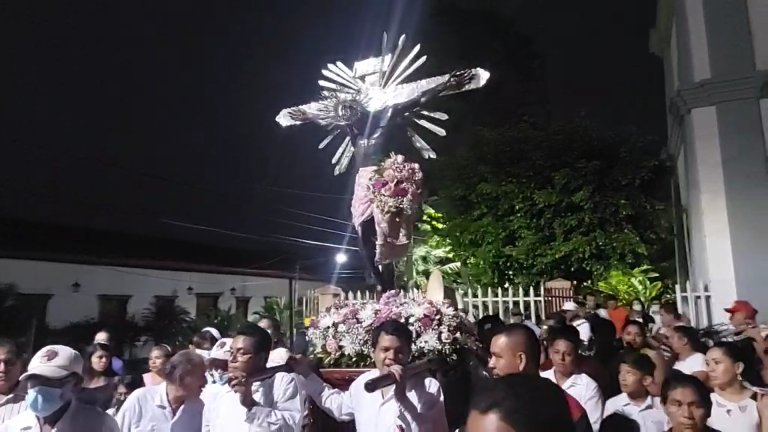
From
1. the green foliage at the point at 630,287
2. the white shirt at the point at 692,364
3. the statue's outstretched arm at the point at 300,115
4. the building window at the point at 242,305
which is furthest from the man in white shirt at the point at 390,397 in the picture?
the building window at the point at 242,305

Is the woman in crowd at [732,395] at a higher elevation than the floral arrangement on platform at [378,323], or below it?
below

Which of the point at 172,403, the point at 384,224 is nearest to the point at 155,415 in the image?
the point at 172,403

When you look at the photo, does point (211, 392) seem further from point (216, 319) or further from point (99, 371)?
point (216, 319)

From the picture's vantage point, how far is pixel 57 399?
108 inches

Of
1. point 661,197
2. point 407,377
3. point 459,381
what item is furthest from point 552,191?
point 407,377

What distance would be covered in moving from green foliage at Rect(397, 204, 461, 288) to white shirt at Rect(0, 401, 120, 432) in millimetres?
10400

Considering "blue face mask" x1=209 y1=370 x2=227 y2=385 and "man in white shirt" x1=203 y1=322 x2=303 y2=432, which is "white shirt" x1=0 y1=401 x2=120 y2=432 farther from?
"blue face mask" x1=209 y1=370 x2=227 y2=385

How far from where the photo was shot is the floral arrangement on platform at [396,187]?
16.0 feet

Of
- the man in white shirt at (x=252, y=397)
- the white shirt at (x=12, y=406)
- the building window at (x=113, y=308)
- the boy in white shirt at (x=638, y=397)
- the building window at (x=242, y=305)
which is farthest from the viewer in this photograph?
the building window at (x=242, y=305)

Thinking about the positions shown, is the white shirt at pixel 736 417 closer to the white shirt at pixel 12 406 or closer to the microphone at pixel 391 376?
the microphone at pixel 391 376

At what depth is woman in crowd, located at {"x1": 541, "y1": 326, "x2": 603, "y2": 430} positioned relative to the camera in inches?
138

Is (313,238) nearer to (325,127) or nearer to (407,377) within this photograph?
(325,127)

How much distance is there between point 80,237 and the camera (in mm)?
12398

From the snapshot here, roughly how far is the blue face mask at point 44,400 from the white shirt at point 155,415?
818 mm
